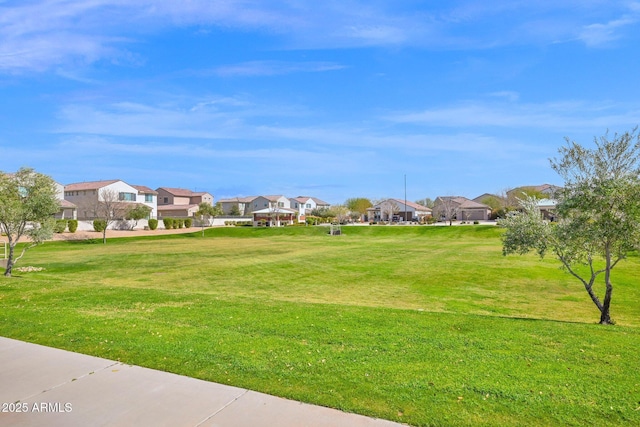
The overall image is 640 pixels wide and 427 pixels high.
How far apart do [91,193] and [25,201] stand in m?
59.5

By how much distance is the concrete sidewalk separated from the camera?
11.3ft

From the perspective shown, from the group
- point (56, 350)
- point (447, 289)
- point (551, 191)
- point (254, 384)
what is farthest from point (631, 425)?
point (447, 289)

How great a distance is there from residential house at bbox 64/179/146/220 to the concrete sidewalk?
6864 centimetres

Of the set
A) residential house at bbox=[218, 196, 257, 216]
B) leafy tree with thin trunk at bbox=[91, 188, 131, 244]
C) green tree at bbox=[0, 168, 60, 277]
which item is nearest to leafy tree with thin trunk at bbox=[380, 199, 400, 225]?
residential house at bbox=[218, 196, 257, 216]

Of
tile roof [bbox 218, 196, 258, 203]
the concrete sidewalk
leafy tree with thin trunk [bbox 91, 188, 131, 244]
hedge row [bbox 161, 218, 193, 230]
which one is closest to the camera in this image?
the concrete sidewalk

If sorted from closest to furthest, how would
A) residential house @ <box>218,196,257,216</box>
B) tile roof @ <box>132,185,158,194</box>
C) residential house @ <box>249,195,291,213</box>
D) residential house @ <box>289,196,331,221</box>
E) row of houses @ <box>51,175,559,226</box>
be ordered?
row of houses @ <box>51,175,559,226</box>, tile roof @ <box>132,185,158,194</box>, residential house @ <box>249,195,291,213</box>, residential house @ <box>218,196,257,216</box>, residential house @ <box>289,196,331,221</box>

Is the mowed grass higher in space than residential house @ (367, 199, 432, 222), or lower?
lower

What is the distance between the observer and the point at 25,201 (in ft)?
52.5

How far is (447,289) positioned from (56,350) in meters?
13.3

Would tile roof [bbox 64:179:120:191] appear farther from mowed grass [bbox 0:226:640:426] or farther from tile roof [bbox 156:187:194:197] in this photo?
mowed grass [bbox 0:226:640:426]

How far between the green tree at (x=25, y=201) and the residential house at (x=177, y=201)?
76.7m

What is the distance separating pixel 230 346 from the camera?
549cm

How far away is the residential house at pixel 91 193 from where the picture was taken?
66.9 m

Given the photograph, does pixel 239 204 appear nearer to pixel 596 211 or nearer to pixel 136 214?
pixel 136 214
